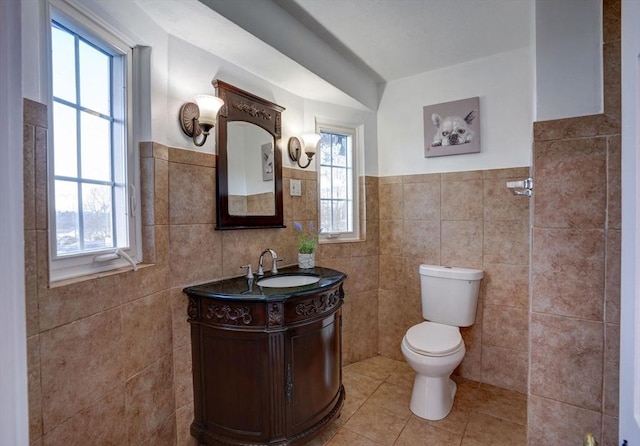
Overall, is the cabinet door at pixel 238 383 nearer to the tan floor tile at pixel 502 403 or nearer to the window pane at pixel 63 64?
the window pane at pixel 63 64

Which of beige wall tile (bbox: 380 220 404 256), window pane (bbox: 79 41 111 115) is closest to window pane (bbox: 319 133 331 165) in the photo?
beige wall tile (bbox: 380 220 404 256)

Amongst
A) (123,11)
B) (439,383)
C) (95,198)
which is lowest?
(439,383)

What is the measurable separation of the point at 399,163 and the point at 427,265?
0.90m

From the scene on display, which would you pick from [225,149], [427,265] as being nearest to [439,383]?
[427,265]

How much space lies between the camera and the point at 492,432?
1.86m

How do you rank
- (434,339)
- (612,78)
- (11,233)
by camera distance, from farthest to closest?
(434,339) < (612,78) < (11,233)

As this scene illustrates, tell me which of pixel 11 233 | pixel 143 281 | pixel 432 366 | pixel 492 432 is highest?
pixel 11 233

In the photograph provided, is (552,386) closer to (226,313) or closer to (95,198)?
(226,313)

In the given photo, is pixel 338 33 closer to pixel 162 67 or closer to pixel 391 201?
pixel 162 67

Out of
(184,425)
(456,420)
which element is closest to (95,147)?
(184,425)

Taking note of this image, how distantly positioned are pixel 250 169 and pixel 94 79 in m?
0.90

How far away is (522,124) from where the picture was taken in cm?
218

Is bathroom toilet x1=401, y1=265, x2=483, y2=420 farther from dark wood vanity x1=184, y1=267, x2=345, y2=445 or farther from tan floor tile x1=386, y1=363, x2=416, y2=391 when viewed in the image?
dark wood vanity x1=184, y1=267, x2=345, y2=445

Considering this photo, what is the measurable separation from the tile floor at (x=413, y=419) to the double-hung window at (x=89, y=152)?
1539 millimetres
